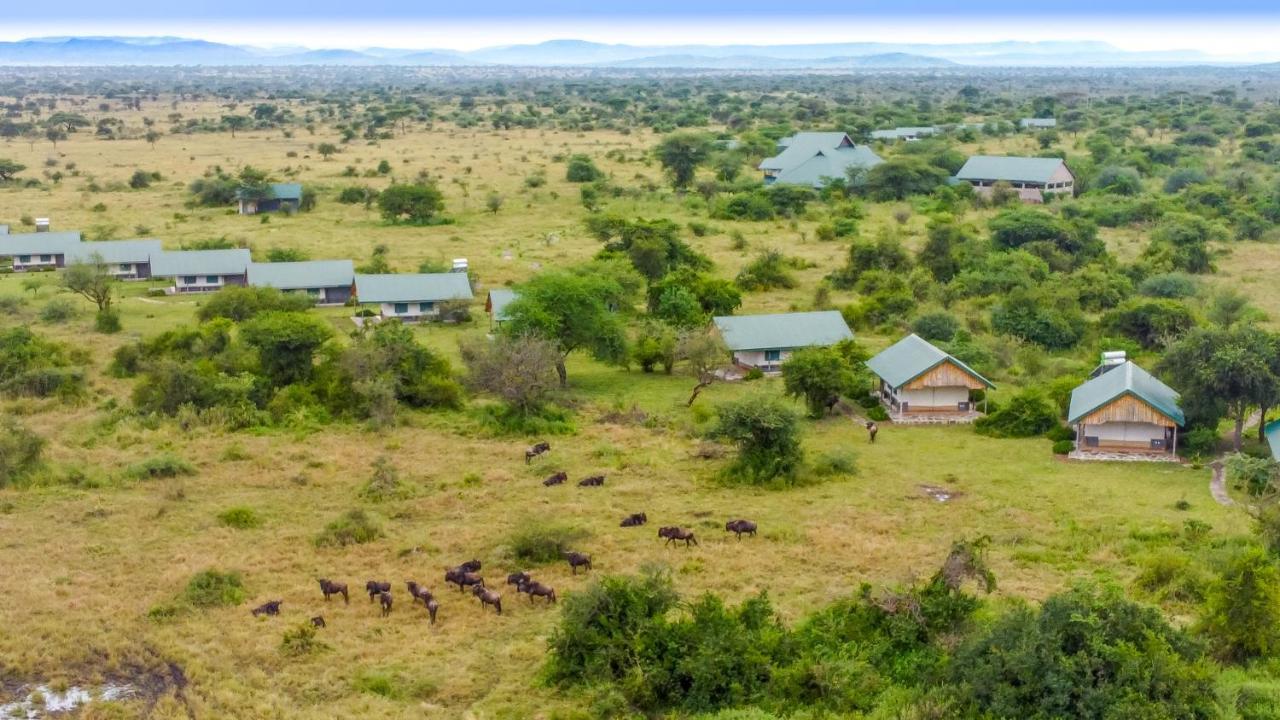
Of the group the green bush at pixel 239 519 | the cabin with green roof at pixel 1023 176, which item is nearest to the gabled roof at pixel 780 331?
the green bush at pixel 239 519

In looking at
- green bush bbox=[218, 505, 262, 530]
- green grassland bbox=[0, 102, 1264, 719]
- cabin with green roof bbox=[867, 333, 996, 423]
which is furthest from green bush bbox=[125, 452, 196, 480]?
cabin with green roof bbox=[867, 333, 996, 423]

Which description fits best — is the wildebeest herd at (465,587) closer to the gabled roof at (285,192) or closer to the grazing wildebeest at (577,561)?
the grazing wildebeest at (577,561)

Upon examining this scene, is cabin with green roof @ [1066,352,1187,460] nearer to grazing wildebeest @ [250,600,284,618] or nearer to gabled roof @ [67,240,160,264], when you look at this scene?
grazing wildebeest @ [250,600,284,618]

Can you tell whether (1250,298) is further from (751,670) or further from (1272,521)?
(751,670)

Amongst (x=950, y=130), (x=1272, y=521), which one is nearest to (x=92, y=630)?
(x=1272, y=521)

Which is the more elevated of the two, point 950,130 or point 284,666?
point 950,130

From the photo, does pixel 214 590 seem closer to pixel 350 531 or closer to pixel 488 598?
pixel 350 531
